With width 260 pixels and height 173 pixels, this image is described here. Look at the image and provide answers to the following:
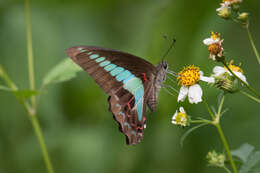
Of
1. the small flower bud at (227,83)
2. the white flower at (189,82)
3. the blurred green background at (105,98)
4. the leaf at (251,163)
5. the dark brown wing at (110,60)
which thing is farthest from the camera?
the blurred green background at (105,98)

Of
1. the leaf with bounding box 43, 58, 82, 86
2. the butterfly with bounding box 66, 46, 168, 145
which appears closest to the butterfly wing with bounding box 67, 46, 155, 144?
the butterfly with bounding box 66, 46, 168, 145

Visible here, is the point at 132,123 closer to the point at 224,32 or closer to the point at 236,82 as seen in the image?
the point at 236,82

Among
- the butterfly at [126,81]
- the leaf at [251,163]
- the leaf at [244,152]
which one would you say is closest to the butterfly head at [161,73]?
the butterfly at [126,81]

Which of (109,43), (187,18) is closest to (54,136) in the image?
(109,43)

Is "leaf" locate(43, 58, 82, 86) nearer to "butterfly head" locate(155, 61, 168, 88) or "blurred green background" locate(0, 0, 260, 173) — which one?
"butterfly head" locate(155, 61, 168, 88)

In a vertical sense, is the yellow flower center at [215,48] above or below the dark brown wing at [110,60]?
above

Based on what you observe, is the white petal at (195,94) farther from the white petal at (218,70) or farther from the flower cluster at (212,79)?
the white petal at (218,70)

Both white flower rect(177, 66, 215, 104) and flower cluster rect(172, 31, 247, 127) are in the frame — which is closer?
flower cluster rect(172, 31, 247, 127)
